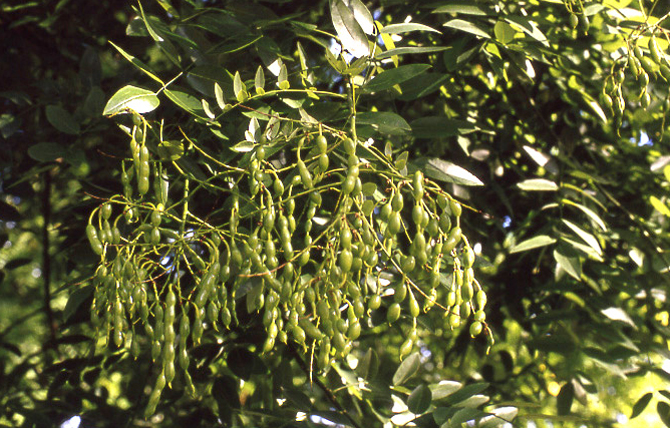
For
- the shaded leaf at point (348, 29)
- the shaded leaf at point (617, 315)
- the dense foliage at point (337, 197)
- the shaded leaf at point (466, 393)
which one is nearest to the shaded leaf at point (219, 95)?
the dense foliage at point (337, 197)

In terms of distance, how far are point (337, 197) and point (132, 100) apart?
451 millimetres

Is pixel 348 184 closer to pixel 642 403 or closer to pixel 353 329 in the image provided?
pixel 353 329

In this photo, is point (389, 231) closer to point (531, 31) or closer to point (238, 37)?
A: point (238, 37)

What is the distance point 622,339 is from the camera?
145cm

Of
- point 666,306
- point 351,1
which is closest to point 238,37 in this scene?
point 351,1

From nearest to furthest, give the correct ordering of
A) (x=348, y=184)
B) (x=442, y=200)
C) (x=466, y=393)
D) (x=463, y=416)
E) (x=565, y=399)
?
(x=348, y=184)
(x=442, y=200)
(x=463, y=416)
(x=466, y=393)
(x=565, y=399)

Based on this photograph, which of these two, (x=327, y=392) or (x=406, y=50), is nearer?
(x=406, y=50)

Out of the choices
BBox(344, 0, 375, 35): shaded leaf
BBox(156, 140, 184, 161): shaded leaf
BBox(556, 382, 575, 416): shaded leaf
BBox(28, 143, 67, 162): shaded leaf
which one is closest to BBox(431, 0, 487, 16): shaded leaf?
BBox(344, 0, 375, 35): shaded leaf

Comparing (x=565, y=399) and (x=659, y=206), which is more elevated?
(x=659, y=206)

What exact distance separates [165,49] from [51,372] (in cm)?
87

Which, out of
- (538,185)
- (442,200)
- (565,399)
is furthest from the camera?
(565,399)

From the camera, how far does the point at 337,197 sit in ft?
4.06

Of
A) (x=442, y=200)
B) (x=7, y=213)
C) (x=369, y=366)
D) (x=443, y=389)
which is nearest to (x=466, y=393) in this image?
(x=443, y=389)

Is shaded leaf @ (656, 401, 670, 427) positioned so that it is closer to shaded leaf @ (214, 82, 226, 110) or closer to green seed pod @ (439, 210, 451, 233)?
green seed pod @ (439, 210, 451, 233)
